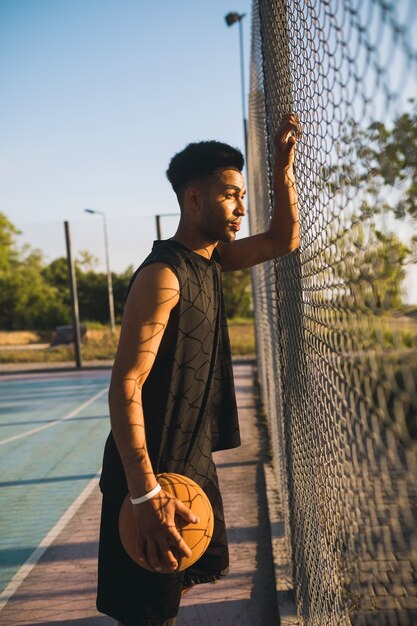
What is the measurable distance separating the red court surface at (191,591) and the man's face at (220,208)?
2109 millimetres

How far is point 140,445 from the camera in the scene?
208 cm

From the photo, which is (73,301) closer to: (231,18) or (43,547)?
(231,18)

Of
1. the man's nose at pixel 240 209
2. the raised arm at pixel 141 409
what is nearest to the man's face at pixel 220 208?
the man's nose at pixel 240 209

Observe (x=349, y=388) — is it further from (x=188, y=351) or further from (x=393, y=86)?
(x=188, y=351)

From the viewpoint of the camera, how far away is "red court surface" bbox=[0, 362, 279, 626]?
351 cm

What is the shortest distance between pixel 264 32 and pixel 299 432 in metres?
2.02

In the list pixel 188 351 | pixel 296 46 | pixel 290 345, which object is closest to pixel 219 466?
pixel 290 345

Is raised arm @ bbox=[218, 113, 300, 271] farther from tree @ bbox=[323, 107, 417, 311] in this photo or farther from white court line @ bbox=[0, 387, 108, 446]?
white court line @ bbox=[0, 387, 108, 446]

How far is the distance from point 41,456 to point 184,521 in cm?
565

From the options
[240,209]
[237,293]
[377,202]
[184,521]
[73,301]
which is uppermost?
[237,293]

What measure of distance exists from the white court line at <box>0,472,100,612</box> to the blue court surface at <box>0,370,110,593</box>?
0.13 feet

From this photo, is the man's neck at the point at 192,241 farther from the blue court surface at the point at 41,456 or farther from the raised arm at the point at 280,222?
the blue court surface at the point at 41,456

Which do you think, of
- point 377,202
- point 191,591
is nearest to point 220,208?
point 377,202

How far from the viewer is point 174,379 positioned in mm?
2383
